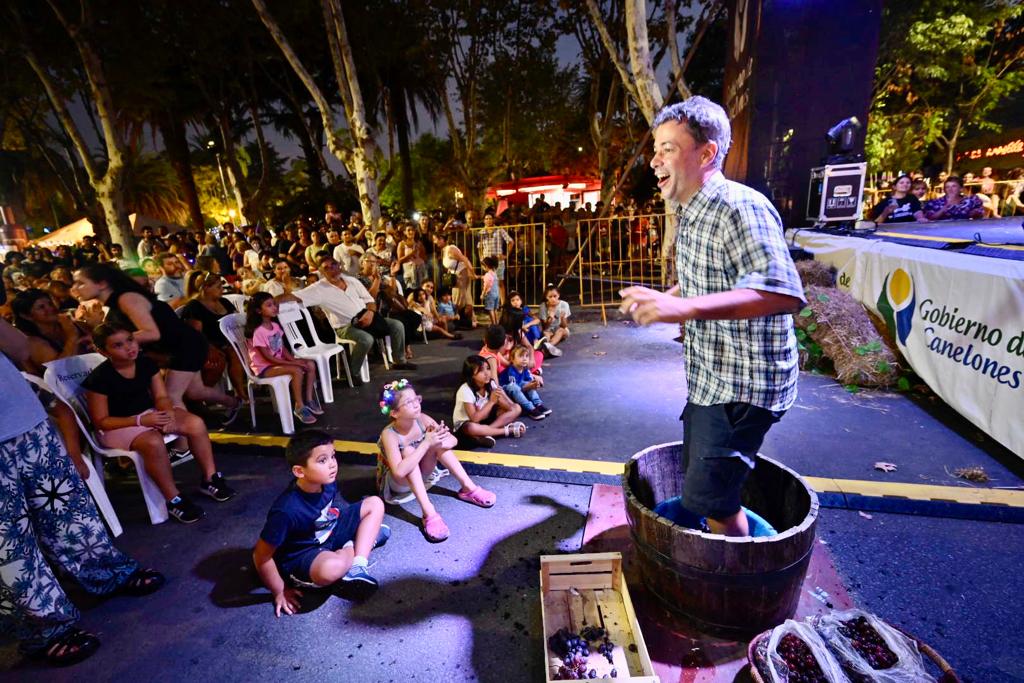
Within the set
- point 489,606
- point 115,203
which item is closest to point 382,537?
point 489,606

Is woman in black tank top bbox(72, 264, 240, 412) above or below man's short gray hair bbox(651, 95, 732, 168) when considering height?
below

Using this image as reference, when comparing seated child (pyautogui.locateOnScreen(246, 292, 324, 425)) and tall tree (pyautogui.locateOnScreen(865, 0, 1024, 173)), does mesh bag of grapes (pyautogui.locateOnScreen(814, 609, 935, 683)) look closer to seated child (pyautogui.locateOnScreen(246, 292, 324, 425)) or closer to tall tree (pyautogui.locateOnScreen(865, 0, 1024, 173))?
seated child (pyautogui.locateOnScreen(246, 292, 324, 425))

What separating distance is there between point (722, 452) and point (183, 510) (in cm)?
363

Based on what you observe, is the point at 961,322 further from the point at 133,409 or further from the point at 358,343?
the point at 133,409

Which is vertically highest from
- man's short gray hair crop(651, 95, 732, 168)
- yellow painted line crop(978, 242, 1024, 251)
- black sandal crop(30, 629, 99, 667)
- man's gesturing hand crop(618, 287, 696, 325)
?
man's short gray hair crop(651, 95, 732, 168)

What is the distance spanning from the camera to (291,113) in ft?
77.4

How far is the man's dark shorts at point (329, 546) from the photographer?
2.76 metres

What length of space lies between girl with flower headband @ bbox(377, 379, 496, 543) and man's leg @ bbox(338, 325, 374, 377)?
2.87 metres

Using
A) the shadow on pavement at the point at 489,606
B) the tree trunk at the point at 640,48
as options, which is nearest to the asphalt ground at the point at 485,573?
the shadow on pavement at the point at 489,606

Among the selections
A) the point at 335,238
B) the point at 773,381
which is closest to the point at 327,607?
the point at 773,381

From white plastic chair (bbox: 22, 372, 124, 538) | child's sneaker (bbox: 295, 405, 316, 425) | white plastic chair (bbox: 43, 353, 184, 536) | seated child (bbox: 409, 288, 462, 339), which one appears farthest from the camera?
seated child (bbox: 409, 288, 462, 339)

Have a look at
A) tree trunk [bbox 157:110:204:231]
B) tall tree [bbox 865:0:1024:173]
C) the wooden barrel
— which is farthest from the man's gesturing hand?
tree trunk [bbox 157:110:204:231]

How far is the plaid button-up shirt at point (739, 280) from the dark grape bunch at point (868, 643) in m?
1.00

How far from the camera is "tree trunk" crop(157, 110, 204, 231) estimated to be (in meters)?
20.1
